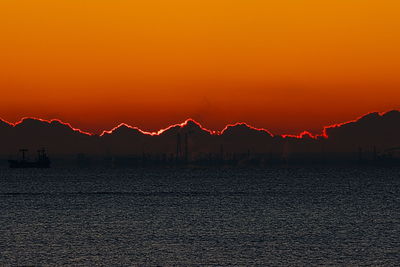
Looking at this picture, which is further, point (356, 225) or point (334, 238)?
point (356, 225)

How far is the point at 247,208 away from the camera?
456ft

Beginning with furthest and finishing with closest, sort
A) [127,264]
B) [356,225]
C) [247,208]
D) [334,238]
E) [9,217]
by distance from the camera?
[247,208]
[9,217]
[356,225]
[334,238]
[127,264]

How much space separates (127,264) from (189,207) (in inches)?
3030

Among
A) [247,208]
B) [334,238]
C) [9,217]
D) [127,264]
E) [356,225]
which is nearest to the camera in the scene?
[127,264]

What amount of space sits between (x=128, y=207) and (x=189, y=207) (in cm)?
1104

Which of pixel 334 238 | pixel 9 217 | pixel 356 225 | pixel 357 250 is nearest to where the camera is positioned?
pixel 357 250

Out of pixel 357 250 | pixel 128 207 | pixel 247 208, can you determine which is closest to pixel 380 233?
pixel 357 250

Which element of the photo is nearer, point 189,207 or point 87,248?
point 87,248

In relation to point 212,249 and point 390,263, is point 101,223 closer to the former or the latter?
point 212,249

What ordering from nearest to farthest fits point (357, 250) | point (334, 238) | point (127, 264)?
point (127, 264) → point (357, 250) → point (334, 238)

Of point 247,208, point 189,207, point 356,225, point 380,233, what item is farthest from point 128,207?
point 380,233

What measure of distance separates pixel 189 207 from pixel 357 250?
69914 mm

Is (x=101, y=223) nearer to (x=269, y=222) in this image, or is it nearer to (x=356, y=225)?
(x=269, y=222)

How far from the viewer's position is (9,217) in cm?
11844
